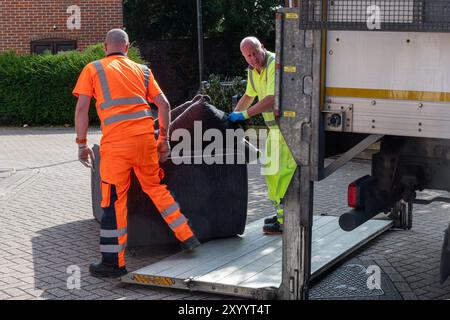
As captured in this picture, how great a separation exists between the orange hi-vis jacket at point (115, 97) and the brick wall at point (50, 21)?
48.3ft

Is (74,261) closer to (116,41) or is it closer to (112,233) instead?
(112,233)

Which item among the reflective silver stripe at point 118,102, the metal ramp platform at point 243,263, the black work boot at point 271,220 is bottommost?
the metal ramp platform at point 243,263

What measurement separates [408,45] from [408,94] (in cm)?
30

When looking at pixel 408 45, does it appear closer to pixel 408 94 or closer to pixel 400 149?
pixel 408 94

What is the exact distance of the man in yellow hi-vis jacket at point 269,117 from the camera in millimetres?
6875

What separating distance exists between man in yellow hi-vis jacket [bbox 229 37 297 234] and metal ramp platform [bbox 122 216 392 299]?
47 cm

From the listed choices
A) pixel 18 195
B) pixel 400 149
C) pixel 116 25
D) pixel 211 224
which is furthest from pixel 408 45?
pixel 116 25

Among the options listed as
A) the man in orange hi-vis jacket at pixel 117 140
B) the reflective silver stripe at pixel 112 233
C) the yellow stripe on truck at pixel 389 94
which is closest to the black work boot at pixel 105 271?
the man in orange hi-vis jacket at pixel 117 140

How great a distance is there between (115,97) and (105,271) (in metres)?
1.39

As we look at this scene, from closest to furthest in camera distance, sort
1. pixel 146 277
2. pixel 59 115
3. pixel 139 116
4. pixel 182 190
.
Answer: pixel 146 277, pixel 139 116, pixel 182 190, pixel 59 115

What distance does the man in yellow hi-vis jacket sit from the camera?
6875mm

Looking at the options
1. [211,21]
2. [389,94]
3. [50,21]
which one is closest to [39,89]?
[50,21]

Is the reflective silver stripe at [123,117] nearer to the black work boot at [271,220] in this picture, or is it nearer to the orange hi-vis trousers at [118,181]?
the orange hi-vis trousers at [118,181]

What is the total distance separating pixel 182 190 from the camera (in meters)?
6.80
